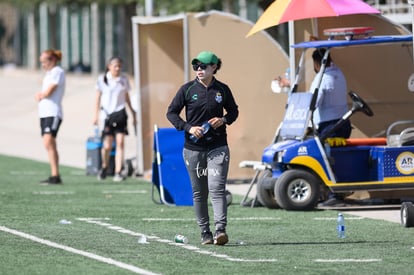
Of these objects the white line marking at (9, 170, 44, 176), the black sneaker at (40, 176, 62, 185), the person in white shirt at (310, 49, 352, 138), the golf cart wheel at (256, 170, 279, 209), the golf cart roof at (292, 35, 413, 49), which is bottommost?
the white line marking at (9, 170, 44, 176)

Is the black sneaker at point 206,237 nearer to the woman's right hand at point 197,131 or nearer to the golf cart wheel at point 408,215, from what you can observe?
the woman's right hand at point 197,131

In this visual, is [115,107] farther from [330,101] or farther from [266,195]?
[330,101]

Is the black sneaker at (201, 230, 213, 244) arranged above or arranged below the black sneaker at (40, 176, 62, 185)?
above

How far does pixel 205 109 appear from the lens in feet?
39.3

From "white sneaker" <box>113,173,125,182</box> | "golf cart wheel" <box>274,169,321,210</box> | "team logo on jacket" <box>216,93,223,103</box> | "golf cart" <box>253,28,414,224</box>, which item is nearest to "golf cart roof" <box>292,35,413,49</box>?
"golf cart" <box>253,28,414,224</box>

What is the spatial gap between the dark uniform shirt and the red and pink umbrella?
367 centimetres

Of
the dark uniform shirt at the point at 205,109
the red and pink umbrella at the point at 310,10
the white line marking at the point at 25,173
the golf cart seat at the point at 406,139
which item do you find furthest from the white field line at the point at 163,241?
the white line marking at the point at 25,173

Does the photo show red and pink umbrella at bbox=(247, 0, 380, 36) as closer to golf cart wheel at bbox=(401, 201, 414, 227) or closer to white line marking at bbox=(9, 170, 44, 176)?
golf cart wheel at bbox=(401, 201, 414, 227)

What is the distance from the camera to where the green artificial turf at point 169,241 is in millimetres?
10398

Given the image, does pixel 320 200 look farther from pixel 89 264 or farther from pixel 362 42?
pixel 89 264

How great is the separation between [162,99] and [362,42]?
5.76 metres

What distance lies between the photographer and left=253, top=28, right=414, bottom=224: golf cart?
609 inches

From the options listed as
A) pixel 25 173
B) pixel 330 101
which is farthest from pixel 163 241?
pixel 25 173

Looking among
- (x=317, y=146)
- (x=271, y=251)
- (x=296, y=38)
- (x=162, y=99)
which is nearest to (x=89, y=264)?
(x=271, y=251)
